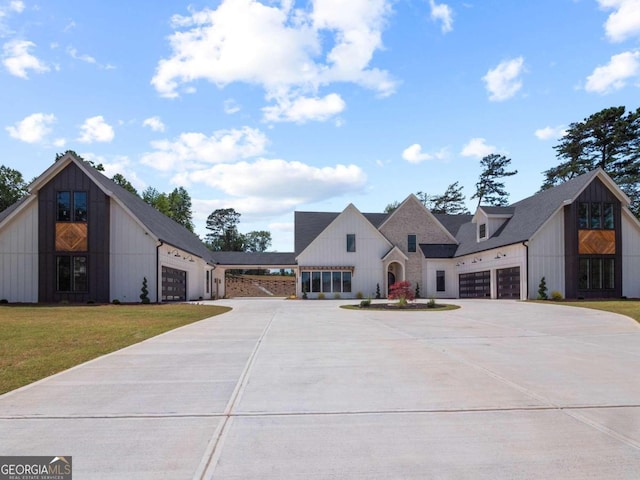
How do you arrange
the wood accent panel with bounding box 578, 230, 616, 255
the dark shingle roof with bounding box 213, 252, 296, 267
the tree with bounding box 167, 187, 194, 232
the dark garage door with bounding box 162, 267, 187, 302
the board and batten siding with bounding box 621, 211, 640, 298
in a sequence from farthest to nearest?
the tree with bounding box 167, 187, 194, 232
the dark shingle roof with bounding box 213, 252, 296, 267
the board and batten siding with bounding box 621, 211, 640, 298
the wood accent panel with bounding box 578, 230, 616, 255
the dark garage door with bounding box 162, 267, 187, 302

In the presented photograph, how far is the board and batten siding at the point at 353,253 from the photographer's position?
39938 millimetres

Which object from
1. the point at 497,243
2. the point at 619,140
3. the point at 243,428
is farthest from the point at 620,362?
the point at 619,140

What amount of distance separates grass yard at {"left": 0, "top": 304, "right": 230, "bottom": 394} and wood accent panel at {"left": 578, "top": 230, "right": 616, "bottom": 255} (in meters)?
23.7

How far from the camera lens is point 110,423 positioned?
5.43 meters

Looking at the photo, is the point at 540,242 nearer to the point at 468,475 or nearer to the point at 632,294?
the point at 632,294

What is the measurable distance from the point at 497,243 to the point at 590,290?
20.5 feet

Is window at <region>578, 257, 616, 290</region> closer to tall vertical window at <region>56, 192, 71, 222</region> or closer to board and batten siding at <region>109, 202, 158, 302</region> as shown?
board and batten siding at <region>109, 202, 158, 302</region>

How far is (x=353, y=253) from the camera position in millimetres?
40219

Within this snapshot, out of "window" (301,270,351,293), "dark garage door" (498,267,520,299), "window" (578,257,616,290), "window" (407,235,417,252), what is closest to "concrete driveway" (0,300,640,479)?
"dark garage door" (498,267,520,299)

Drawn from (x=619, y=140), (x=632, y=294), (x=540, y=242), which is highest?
(x=619, y=140)

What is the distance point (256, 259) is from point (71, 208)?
19862 millimetres

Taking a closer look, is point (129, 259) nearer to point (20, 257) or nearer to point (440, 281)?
point (20, 257)

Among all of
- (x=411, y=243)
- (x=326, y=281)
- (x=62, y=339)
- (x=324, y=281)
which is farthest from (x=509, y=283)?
(x=62, y=339)

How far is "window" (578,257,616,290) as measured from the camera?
30.8 m
